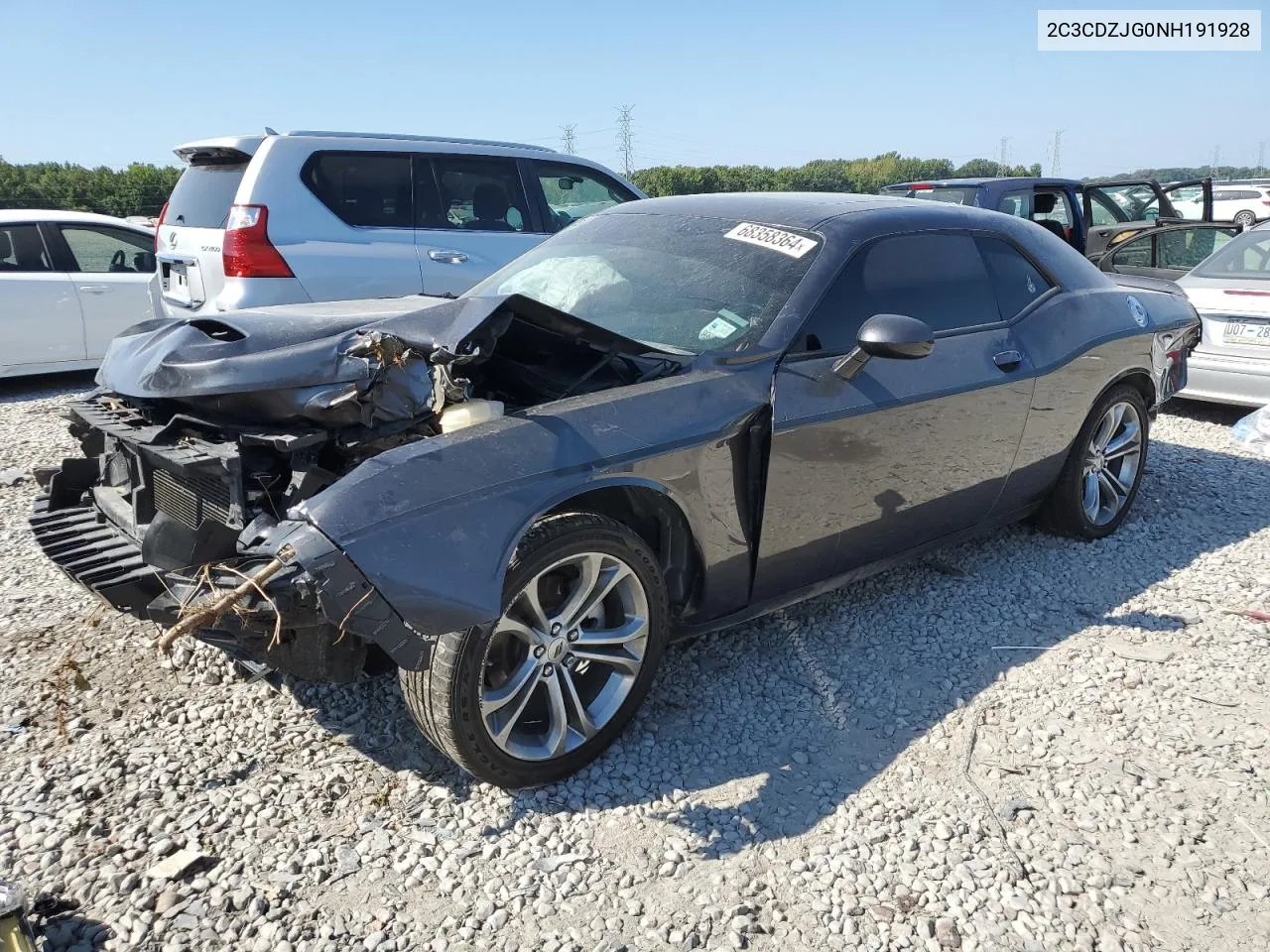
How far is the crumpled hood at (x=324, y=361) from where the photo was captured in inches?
108

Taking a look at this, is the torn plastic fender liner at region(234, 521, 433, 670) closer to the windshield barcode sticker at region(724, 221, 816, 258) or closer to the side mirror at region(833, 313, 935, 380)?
the side mirror at region(833, 313, 935, 380)

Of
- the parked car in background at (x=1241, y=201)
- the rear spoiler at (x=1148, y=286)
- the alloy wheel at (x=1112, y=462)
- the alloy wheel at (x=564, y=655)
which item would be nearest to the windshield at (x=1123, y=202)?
the rear spoiler at (x=1148, y=286)

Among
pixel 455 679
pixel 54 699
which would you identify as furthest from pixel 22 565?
pixel 455 679

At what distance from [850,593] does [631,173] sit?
111ft

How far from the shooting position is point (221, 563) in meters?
2.39

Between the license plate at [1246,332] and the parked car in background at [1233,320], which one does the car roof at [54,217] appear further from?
the license plate at [1246,332]

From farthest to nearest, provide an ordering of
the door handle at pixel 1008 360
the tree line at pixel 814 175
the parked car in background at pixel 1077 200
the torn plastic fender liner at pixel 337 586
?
the tree line at pixel 814 175, the parked car in background at pixel 1077 200, the door handle at pixel 1008 360, the torn plastic fender liner at pixel 337 586

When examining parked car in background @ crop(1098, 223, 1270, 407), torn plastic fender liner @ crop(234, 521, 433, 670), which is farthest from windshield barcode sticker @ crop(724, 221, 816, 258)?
parked car in background @ crop(1098, 223, 1270, 407)

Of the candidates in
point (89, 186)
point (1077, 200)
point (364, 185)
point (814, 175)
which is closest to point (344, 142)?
point (364, 185)

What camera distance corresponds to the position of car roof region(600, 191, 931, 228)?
366 cm

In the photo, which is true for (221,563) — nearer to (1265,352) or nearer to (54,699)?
(54,699)

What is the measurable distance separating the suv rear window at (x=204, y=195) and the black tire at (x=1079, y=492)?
207 inches

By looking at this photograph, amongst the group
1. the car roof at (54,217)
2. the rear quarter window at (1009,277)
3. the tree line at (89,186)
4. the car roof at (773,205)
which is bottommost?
the rear quarter window at (1009,277)

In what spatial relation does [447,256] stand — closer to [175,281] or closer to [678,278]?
[175,281]
